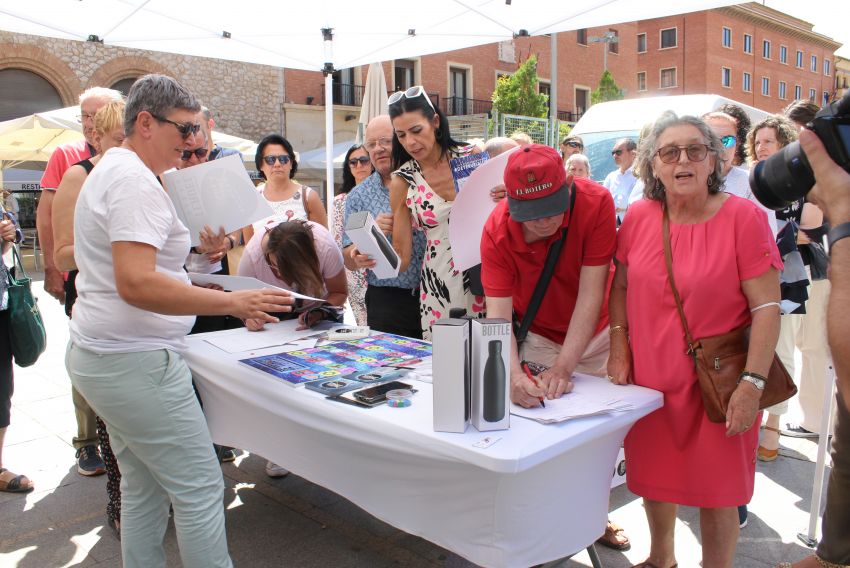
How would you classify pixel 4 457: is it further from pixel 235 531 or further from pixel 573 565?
pixel 573 565

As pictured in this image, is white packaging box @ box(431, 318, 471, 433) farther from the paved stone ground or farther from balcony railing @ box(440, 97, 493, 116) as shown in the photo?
balcony railing @ box(440, 97, 493, 116)

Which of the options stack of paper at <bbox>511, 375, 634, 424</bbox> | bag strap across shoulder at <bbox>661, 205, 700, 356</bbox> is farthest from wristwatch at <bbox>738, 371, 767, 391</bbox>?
stack of paper at <bbox>511, 375, 634, 424</bbox>

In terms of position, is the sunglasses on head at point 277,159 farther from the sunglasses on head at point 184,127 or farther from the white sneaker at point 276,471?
the sunglasses on head at point 184,127

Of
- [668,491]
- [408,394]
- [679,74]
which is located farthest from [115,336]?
[679,74]

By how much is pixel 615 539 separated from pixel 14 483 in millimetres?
2730

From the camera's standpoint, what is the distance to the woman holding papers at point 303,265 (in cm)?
265

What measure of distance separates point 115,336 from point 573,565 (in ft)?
5.70

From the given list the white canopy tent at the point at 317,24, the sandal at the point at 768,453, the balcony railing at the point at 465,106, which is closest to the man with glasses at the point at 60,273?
the white canopy tent at the point at 317,24

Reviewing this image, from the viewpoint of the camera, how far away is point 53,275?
3246mm

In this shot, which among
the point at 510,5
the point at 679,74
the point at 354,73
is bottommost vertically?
the point at 510,5

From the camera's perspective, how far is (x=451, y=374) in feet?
4.99

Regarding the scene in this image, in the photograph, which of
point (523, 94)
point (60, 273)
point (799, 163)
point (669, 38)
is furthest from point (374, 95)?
point (669, 38)

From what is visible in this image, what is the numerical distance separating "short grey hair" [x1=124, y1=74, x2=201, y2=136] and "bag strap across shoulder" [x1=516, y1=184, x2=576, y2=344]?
115 centimetres

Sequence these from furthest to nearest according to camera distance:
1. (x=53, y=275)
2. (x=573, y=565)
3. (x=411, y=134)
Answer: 1. (x=53, y=275)
2. (x=411, y=134)
3. (x=573, y=565)
